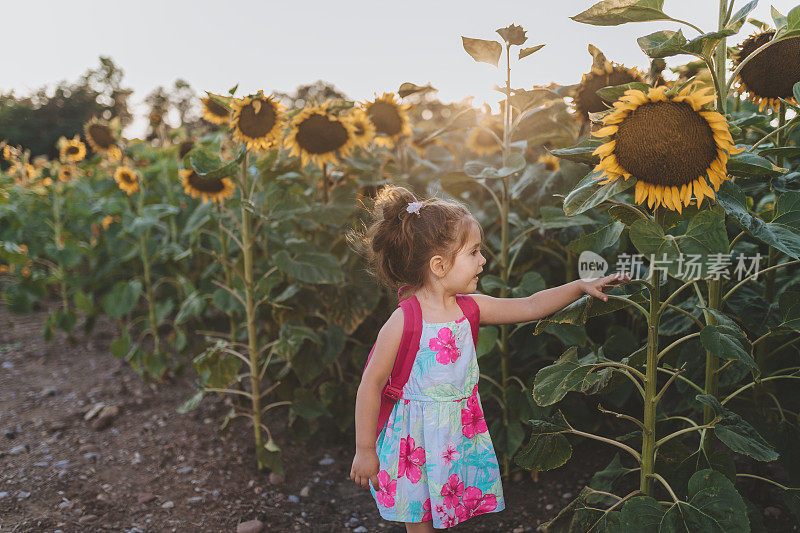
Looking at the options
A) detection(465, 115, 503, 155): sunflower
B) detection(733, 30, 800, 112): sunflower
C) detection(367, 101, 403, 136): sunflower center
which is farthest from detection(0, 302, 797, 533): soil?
detection(465, 115, 503, 155): sunflower

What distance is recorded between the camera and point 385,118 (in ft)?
10.8

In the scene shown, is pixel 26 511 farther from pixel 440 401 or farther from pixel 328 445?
pixel 440 401

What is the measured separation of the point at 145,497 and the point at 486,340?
1.48m

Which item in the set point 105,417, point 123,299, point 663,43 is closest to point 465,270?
point 663,43

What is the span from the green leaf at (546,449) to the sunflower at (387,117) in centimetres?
201

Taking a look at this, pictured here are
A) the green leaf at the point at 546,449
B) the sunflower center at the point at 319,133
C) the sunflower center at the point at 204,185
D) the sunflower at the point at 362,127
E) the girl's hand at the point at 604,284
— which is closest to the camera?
the girl's hand at the point at 604,284

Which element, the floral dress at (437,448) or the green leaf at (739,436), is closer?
the green leaf at (739,436)

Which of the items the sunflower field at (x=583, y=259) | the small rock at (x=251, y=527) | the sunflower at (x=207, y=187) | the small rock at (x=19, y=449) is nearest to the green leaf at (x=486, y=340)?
the sunflower field at (x=583, y=259)

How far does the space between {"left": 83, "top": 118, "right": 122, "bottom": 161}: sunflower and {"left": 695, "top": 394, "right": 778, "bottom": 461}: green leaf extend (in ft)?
15.2

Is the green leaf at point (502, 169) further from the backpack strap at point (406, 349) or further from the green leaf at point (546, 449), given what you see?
the green leaf at point (546, 449)

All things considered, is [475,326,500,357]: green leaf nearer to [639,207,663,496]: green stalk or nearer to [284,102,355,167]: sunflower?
[639,207,663,496]: green stalk

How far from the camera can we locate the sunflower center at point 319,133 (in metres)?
2.68

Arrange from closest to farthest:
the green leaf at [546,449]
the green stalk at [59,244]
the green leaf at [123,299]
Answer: the green leaf at [546,449], the green leaf at [123,299], the green stalk at [59,244]

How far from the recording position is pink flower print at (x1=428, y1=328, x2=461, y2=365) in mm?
1729
